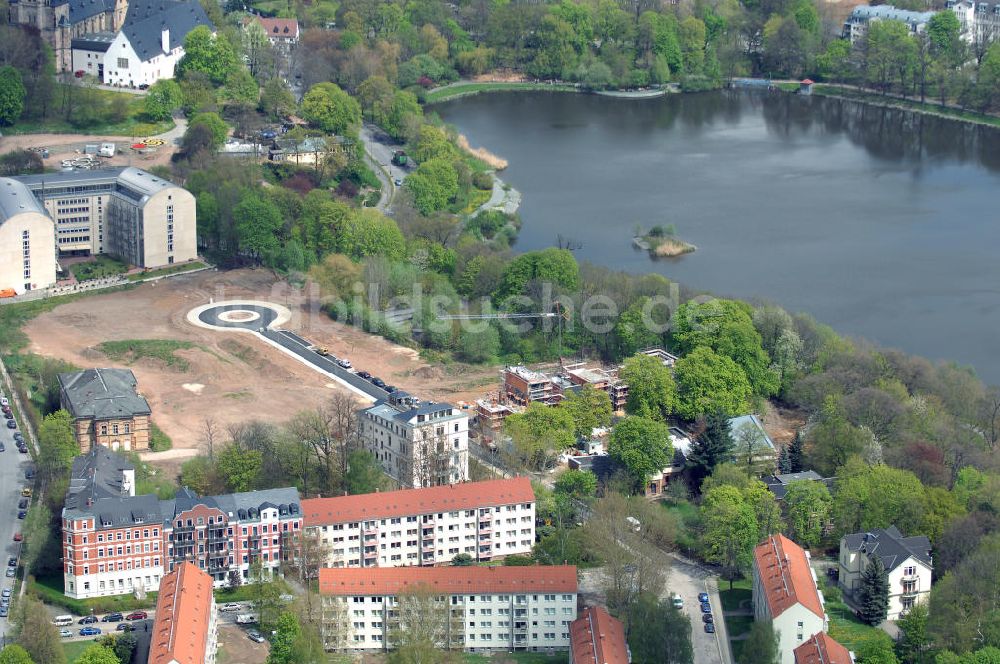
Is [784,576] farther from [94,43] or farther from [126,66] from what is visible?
[94,43]

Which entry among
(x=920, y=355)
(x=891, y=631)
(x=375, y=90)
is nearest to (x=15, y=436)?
(x=891, y=631)

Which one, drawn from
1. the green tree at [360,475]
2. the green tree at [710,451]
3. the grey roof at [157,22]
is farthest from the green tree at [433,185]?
the green tree at [360,475]

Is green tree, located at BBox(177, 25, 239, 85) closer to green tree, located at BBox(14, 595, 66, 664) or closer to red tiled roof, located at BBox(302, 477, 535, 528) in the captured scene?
red tiled roof, located at BBox(302, 477, 535, 528)

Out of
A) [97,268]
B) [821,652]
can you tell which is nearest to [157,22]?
[97,268]

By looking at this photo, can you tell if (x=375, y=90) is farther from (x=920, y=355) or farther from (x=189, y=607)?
(x=189, y=607)

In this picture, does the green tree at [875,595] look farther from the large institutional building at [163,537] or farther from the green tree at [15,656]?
the green tree at [15,656]

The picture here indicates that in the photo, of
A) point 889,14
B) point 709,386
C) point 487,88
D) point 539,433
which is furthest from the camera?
point 889,14
